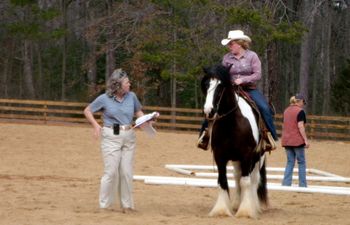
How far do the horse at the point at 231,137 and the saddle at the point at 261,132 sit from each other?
6 cm

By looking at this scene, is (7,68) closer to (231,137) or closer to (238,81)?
(238,81)

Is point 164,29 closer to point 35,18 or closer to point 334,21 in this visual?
point 35,18

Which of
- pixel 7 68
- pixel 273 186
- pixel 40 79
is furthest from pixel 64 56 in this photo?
pixel 273 186

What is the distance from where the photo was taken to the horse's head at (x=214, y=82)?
29.5ft

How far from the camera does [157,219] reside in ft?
30.0

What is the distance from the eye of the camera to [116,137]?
9633mm

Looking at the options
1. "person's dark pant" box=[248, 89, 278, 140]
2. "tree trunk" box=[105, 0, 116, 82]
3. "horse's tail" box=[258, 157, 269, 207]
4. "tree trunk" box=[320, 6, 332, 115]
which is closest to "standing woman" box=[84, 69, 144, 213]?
"person's dark pant" box=[248, 89, 278, 140]

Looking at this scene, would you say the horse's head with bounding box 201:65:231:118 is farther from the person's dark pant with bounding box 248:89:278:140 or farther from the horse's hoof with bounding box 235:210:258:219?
the horse's hoof with bounding box 235:210:258:219

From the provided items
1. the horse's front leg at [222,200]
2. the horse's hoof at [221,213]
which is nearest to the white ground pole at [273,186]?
the horse's front leg at [222,200]

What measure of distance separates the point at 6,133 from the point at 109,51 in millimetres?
12264

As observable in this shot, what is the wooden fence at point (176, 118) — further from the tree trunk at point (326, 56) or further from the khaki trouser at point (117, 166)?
the khaki trouser at point (117, 166)

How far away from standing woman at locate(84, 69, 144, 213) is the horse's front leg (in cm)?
109

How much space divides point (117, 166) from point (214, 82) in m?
1.67

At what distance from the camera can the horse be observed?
29.9 ft
